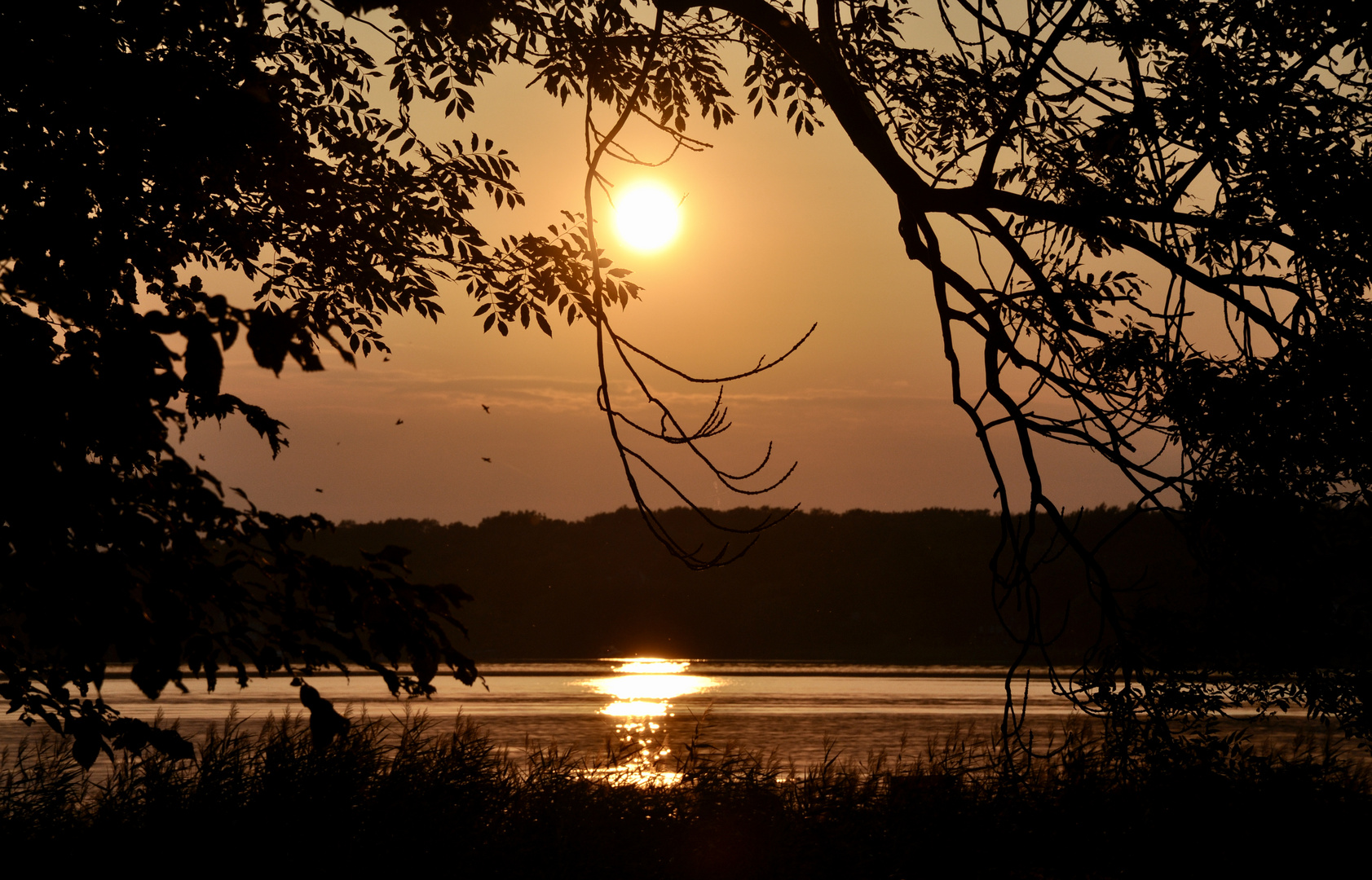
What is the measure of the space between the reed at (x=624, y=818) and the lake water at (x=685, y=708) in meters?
1.35

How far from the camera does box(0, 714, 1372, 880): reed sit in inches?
373

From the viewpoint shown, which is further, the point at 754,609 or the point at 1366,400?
the point at 754,609

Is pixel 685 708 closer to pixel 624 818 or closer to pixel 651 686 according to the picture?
pixel 651 686

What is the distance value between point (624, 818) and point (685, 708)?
17.4 meters

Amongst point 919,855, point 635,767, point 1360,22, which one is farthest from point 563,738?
point 1360,22

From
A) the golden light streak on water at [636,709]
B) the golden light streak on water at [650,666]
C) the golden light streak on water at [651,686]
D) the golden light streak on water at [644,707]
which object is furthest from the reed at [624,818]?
the golden light streak on water at [650,666]

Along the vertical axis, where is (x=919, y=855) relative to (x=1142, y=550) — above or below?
below

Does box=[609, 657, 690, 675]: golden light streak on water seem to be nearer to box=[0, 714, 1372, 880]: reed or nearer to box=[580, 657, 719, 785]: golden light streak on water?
box=[580, 657, 719, 785]: golden light streak on water

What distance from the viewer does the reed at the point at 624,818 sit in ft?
31.1

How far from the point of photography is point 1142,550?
60750mm

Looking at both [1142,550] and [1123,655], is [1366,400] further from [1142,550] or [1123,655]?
[1142,550]

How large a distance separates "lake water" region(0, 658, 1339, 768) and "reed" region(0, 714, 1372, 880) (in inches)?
53.2

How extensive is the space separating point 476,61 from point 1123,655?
23.2 ft

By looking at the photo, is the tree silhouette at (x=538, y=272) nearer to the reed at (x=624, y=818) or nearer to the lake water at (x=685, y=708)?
the reed at (x=624, y=818)
